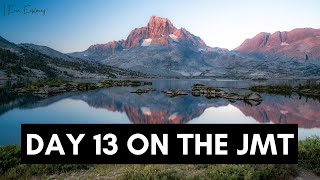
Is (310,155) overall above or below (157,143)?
below

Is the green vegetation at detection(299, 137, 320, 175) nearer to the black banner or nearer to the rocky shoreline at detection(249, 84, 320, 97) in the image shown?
the black banner

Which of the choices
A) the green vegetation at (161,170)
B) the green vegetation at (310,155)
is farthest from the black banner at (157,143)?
the green vegetation at (310,155)

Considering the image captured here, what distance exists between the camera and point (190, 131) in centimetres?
1352

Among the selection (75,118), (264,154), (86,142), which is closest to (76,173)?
(86,142)

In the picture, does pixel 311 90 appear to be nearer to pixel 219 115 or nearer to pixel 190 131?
pixel 219 115

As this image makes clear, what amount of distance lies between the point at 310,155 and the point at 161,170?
9430mm

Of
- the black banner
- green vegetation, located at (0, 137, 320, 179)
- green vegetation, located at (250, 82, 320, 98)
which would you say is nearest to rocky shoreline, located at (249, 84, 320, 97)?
green vegetation, located at (250, 82, 320, 98)

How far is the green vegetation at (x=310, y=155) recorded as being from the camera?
17266mm

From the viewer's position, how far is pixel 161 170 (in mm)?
16109

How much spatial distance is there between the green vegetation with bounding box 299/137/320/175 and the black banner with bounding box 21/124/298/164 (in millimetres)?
4411

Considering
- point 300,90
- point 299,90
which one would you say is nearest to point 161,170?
point 300,90

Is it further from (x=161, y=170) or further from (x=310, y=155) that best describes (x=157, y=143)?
(x=310, y=155)

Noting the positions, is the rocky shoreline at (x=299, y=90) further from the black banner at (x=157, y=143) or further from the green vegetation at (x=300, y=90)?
the black banner at (x=157, y=143)

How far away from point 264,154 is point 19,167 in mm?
13943
